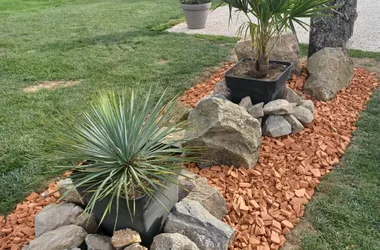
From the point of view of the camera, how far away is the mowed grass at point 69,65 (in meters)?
3.25

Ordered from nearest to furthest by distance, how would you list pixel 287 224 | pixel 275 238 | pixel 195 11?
1. pixel 275 238
2. pixel 287 224
3. pixel 195 11

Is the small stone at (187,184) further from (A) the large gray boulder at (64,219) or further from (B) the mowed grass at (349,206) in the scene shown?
(B) the mowed grass at (349,206)

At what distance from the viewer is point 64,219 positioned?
2.22 m

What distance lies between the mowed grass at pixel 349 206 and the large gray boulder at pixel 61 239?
4.29 ft

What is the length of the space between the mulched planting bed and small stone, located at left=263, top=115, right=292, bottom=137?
6cm

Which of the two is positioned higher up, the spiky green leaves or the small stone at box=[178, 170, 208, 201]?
the spiky green leaves

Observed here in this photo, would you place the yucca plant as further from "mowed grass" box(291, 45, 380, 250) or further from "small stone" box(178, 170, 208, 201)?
"small stone" box(178, 170, 208, 201)

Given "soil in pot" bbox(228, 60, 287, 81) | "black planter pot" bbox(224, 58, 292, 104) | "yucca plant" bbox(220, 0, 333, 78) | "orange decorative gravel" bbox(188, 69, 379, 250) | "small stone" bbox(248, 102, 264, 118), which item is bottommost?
"orange decorative gravel" bbox(188, 69, 379, 250)

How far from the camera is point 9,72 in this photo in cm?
550

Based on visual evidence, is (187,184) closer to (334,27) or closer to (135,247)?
(135,247)

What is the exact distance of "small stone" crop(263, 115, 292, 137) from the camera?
3.30m

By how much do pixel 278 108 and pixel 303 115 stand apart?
311mm

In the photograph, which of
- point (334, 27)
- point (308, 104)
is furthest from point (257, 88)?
point (334, 27)

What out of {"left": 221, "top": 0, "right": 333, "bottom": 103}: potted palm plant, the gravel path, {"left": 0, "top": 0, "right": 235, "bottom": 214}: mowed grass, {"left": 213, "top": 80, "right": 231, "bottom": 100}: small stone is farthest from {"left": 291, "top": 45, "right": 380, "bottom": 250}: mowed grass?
the gravel path
